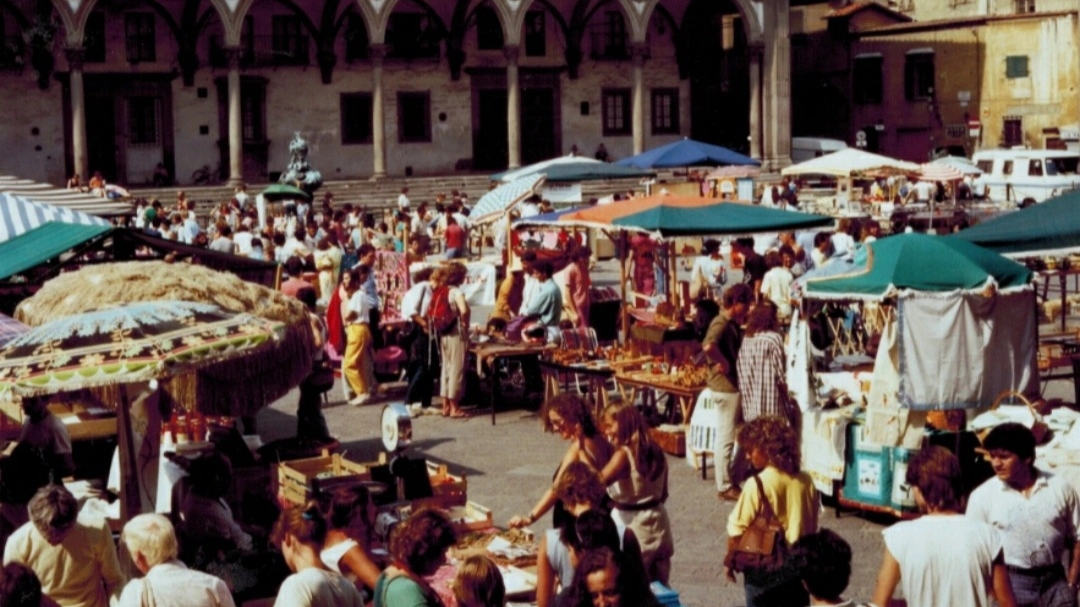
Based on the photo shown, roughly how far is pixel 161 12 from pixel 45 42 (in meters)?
3.48

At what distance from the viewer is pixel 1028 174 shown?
39.8 m

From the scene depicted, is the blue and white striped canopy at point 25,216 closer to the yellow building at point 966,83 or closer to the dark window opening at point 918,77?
the yellow building at point 966,83

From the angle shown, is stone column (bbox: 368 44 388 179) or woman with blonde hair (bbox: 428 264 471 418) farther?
stone column (bbox: 368 44 388 179)

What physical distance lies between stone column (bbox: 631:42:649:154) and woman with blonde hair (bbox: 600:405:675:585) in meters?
35.4

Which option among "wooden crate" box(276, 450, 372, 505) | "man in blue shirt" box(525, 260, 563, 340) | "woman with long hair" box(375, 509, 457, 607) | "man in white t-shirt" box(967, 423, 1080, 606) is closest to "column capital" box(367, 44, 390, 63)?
"man in blue shirt" box(525, 260, 563, 340)

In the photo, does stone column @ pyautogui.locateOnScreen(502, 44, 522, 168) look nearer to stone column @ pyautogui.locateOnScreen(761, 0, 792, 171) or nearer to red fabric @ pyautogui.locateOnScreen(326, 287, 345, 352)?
stone column @ pyautogui.locateOnScreen(761, 0, 792, 171)

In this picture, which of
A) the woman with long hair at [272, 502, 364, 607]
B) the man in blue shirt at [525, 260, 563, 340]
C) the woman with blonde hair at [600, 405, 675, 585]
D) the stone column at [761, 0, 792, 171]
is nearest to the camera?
the woman with long hair at [272, 502, 364, 607]

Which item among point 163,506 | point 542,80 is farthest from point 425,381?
point 542,80

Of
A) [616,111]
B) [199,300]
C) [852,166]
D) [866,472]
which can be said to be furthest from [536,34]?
[199,300]

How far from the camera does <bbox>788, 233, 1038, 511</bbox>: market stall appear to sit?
10945mm

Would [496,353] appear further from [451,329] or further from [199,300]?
[199,300]

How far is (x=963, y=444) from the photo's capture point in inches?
397

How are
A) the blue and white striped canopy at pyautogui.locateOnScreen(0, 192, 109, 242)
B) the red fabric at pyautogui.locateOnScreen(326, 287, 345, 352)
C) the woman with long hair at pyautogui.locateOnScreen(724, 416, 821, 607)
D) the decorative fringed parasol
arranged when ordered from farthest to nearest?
the red fabric at pyautogui.locateOnScreen(326, 287, 345, 352), the blue and white striped canopy at pyautogui.locateOnScreen(0, 192, 109, 242), the decorative fringed parasol, the woman with long hair at pyautogui.locateOnScreen(724, 416, 821, 607)

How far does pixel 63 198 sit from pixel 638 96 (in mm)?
28714
